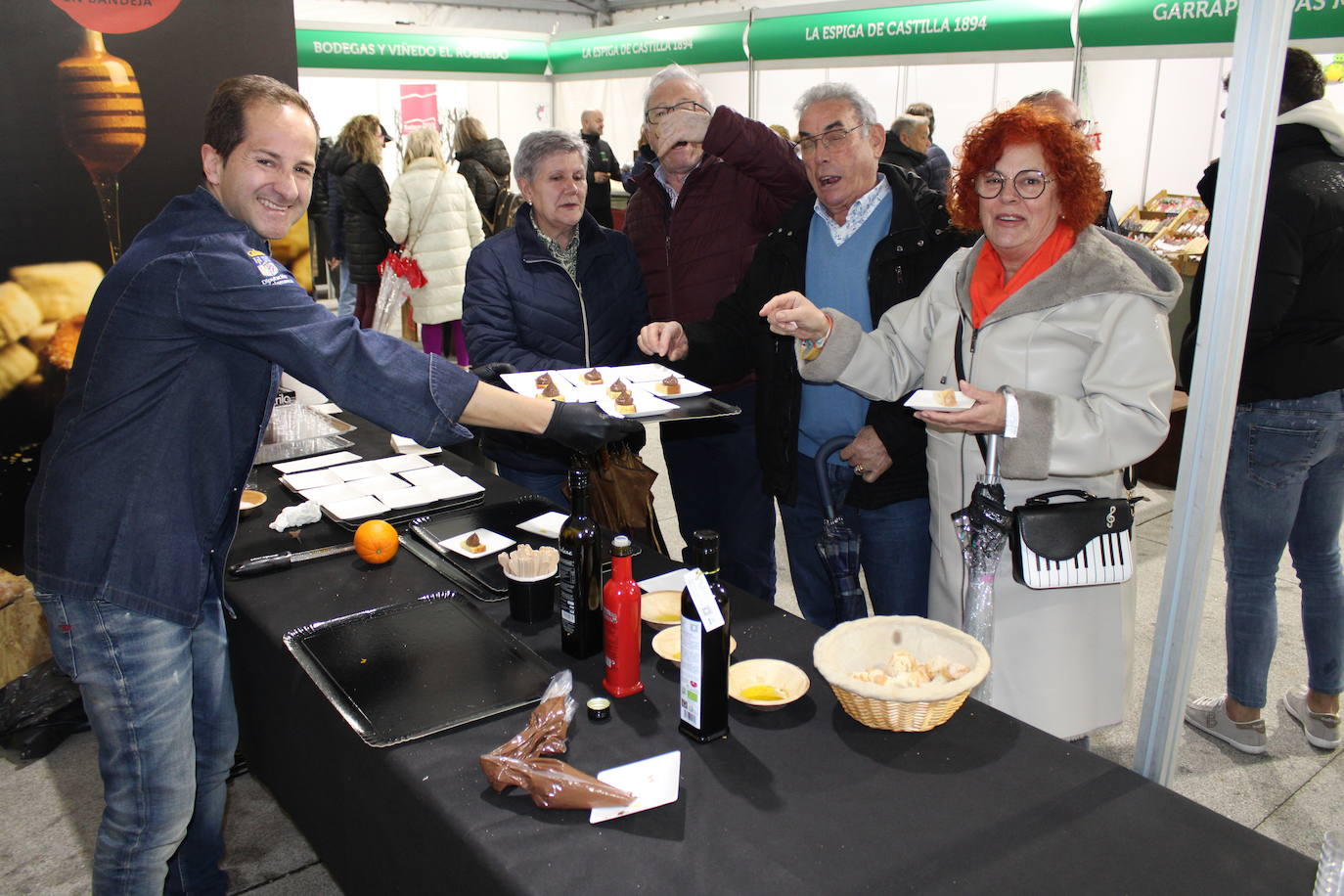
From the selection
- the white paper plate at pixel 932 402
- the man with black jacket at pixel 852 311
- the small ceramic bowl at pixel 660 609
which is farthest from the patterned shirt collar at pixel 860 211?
the small ceramic bowl at pixel 660 609

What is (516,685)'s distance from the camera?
5.37 ft

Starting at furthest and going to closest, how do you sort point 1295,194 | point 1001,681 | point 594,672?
point 1295,194, point 1001,681, point 594,672

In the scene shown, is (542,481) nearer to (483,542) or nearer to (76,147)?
(483,542)

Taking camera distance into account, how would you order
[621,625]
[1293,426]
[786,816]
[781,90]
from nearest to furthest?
[786,816] → [621,625] → [1293,426] → [781,90]

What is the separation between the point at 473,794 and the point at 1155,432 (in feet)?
4.43

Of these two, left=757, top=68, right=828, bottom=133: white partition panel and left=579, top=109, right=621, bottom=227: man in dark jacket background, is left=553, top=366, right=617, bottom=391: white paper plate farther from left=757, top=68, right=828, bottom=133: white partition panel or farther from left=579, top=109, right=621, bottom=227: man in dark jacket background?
left=757, top=68, right=828, bottom=133: white partition panel

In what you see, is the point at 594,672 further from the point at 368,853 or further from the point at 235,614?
the point at 235,614

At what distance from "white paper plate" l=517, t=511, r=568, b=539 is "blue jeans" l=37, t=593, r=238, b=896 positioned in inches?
28.0

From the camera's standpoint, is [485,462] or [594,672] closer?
[594,672]

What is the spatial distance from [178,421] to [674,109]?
1815mm

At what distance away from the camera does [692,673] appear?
4.70 feet

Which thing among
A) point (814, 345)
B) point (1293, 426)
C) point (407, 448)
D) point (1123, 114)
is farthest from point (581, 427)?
point (1123, 114)

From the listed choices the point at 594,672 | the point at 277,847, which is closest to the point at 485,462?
the point at 277,847

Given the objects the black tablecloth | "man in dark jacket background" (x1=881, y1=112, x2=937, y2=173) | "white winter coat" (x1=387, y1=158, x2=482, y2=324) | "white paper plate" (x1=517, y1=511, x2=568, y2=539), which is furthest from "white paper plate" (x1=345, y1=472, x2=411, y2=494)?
"white winter coat" (x1=387, y1=158, x2=482, y2=324)
